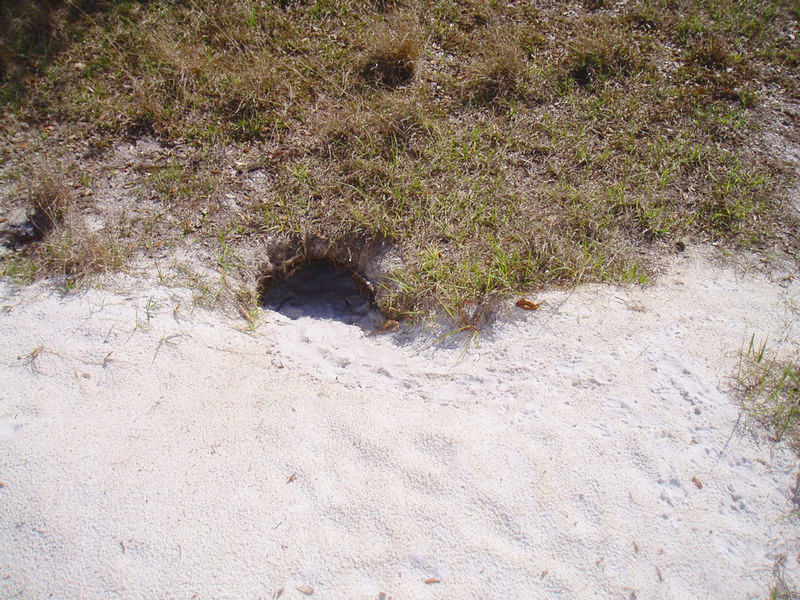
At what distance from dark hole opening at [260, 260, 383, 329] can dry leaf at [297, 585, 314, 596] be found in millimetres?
1407

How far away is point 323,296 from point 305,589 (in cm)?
182

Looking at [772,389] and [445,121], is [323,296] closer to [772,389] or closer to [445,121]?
[445,121]

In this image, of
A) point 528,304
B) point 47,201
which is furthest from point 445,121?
point 47,201

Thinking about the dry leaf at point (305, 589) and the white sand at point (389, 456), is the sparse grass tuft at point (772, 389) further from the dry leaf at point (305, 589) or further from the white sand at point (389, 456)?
the dry leaf at point (305, 589)

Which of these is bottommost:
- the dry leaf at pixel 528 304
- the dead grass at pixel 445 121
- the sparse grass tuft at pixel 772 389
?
the dry leaf at pixel 528 304

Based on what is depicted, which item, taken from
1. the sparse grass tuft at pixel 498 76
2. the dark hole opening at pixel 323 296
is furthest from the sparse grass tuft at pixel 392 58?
the dark hole opening at pixel 323 296

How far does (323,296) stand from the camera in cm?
347

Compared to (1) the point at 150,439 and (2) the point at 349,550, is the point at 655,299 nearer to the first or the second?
(2) the point at 349,550

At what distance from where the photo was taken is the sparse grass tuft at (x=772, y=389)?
235 cm

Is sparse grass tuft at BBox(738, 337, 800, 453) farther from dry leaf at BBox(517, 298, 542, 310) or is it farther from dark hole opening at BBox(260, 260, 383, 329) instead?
dark hole opening at BBox(260, 260, 383, 329)

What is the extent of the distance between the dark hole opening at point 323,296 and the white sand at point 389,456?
306mm

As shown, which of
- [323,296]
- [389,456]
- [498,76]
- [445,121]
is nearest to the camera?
[389,456]

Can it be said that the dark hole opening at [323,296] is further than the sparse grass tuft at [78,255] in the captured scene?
Yes

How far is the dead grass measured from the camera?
3.25 m
